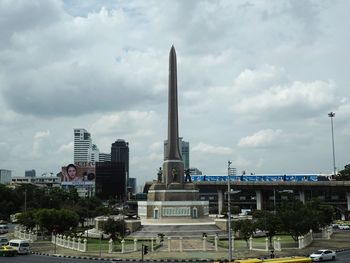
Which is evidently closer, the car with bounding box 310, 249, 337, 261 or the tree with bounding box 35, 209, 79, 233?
the car with bounding box 310, 249, 337, 261

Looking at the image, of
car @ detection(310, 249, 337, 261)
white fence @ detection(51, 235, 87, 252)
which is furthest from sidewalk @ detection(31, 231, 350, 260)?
car @ detection(310, 249, 337, 261)

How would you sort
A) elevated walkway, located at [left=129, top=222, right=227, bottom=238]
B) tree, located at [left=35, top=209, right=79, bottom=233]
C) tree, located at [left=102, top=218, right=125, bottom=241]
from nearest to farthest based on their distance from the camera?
tree, located at [left=102, top=218, right=125, bottom=241] < elevated walkway, located at [left=129, top=222, right=227, bottom=238] < tree, located at [left=35, top=209, right=79, bottom=233]

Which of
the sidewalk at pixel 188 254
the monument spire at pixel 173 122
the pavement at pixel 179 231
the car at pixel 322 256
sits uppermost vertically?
the monument spire at pixel 173 122

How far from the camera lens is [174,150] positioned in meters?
71.9

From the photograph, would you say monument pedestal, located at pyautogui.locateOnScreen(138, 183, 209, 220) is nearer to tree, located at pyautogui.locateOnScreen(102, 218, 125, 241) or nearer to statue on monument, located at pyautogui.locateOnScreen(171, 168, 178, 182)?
statue on monument, located at pyautogui.locateOnScreen(171, 168, 178, 182)

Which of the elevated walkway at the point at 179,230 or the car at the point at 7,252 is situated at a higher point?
the elevated walkway at the point at 179,230

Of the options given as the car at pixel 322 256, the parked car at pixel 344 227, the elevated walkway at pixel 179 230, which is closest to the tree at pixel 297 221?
the car at pixel 322 256

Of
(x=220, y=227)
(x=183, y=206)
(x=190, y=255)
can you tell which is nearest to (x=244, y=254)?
(x=190, y=255)

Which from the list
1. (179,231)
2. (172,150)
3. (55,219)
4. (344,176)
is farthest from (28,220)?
(344,176)

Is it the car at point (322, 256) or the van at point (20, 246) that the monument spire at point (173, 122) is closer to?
the van at point (20, 246)

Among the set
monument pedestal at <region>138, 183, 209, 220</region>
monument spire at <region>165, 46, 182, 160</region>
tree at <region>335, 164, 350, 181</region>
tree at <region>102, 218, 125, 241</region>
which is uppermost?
monument spire at <region>165, 46, 182, 160</region>

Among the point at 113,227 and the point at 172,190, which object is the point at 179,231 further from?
the point at 113,227

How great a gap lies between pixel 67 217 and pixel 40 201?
160 feet

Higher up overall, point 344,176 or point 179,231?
point 344,176
